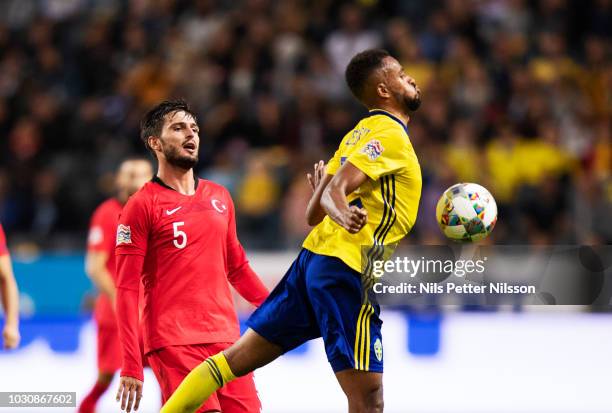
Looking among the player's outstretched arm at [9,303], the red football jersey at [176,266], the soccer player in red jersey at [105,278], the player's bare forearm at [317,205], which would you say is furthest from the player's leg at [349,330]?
the soccer player in red jersey at [105,278]

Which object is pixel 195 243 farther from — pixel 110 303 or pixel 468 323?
pixel 468 323

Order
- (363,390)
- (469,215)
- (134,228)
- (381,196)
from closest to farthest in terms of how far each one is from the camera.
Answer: (363,390)
(381,196)
(134,228)
(469,215)

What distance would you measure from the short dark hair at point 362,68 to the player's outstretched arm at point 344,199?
54cm

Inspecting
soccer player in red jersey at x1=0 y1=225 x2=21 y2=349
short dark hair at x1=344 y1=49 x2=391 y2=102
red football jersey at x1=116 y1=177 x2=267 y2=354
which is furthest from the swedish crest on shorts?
short dark hair at x1=344 y1=49 x2=391 y2=102

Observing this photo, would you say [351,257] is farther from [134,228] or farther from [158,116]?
[158,116]

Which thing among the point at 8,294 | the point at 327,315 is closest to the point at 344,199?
the point at 327,315

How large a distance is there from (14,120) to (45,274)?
10.2ft

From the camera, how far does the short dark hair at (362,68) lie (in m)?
4.91

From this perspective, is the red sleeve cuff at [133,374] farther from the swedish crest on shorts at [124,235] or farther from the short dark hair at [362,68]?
the short dark hair at [362,68]

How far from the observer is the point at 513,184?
1061 centimetres

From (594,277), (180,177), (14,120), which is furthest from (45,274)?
(594,277)

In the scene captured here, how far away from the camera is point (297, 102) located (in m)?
11.9

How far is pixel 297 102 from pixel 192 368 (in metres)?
7.20

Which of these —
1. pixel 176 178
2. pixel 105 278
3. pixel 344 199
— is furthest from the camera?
pixel 105 278
